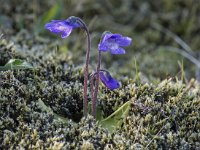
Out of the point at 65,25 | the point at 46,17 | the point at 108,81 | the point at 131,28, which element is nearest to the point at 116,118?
the point at 108,81

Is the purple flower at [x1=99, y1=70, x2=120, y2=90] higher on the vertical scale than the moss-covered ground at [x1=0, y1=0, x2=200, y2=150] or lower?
higher

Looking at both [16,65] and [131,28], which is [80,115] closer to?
[16,65]

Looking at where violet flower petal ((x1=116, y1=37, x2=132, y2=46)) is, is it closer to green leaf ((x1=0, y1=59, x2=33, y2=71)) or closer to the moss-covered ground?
the moss-covered ground

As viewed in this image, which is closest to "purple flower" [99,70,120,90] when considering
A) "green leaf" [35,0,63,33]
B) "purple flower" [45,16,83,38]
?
"purple flower" [45,16,83,38]

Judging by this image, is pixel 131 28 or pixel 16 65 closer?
pixel 16 65

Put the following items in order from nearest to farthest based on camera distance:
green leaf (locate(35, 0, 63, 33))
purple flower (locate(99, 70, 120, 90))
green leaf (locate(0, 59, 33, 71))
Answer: purple flower (locate(99, 70, 120, 90)) → green leaf (locate(0, 59, 33, 71)) → green leaf (locate(35, 0, 63, 33))

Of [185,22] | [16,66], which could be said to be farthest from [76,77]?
[185,22]
